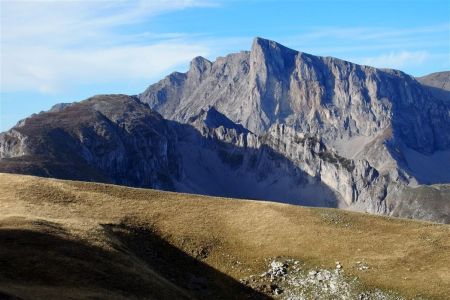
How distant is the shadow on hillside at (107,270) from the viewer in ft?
152

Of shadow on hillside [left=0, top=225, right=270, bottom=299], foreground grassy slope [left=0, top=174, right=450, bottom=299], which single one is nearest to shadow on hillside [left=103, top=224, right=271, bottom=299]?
shadow on hillside [left=0, top=225, right=270, bottom=299]

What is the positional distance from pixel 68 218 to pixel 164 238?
A: 11.6 meters

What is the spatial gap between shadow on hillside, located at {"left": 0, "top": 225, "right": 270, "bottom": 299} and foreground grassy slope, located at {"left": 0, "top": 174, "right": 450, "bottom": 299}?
11 centimetres

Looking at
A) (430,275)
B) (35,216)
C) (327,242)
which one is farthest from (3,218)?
(430,275)

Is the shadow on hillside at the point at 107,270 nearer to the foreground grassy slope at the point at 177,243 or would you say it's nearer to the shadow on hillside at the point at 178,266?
the shadow on hillside at the point at 178,266

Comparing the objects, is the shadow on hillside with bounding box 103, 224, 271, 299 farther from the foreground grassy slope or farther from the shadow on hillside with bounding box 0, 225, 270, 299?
the foreground grassy slope

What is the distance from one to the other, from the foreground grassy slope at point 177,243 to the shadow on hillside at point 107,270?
11 centimetres

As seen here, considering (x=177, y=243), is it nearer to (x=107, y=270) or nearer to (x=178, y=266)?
(x=178, y=266)

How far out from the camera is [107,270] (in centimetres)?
5222

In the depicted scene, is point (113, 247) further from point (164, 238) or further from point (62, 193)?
point (62, 193)

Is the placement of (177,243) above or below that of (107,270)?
below

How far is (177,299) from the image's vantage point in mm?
Result: 52406

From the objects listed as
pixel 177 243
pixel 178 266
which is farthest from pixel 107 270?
pixel 177 243

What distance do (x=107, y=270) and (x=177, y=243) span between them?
56.9 ft
